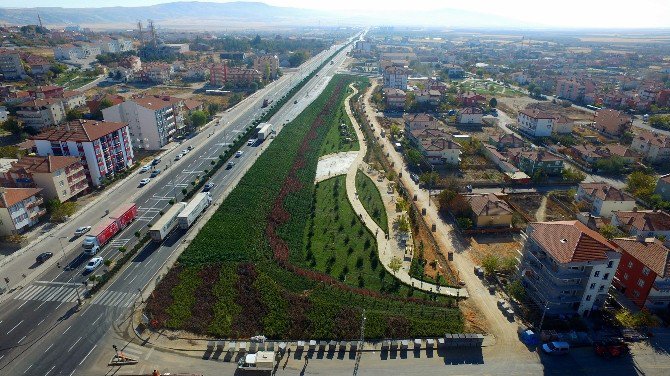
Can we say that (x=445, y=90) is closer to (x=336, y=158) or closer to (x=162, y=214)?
(x=336, y=158)

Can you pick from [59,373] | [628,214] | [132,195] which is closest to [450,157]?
[628,214]

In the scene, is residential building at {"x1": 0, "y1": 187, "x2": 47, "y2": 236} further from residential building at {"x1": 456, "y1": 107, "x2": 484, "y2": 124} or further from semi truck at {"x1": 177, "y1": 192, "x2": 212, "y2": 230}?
residential building at {"x1": 456, "y1": 107, "x2": 484, "y2": 124}

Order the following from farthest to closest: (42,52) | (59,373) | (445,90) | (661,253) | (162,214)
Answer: (42,52), (445,90), (162,214), (661,253), (59,373)

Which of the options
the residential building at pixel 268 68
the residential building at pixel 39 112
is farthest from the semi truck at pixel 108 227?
the residential building at pixel 268 68

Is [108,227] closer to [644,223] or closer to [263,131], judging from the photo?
[263,131]

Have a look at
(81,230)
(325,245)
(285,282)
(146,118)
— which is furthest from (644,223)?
(146,118)

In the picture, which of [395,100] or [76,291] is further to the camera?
[395,100]
